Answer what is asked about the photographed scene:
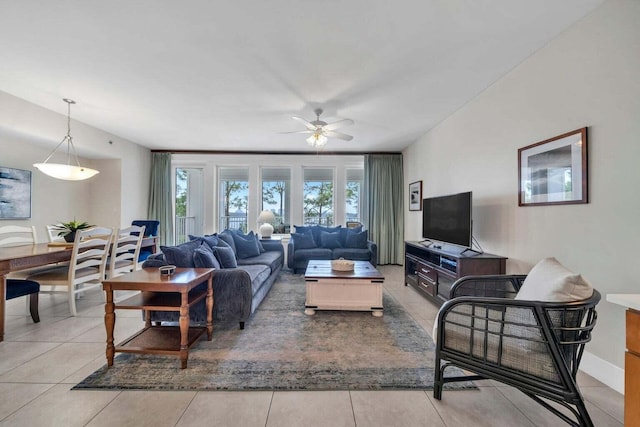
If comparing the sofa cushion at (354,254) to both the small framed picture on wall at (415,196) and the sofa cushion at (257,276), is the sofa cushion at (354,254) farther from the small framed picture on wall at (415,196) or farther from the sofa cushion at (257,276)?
the sofa cushion at (257,276)

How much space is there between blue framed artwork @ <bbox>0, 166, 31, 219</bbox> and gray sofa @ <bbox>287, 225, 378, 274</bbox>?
404 cm

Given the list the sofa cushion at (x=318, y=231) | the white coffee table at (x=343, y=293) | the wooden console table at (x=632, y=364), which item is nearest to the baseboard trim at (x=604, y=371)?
the wooden console table at (x=632, y=364)

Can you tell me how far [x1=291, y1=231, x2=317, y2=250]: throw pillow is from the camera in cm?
510

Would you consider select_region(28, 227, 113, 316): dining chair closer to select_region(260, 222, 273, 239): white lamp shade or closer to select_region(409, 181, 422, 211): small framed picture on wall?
select_region(260, 222, 273, 239): white lamp shade

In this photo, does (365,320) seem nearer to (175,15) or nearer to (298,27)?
(298,27)

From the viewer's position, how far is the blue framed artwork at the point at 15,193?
369cm

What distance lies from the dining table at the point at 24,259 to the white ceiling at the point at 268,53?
72.7 inches

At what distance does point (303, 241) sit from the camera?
16.9 feet

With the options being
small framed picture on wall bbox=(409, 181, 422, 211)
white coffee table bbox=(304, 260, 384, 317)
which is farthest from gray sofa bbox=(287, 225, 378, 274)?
white coffee table bbox=(304, 260, 384, 317)

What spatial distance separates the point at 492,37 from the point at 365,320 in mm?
2813

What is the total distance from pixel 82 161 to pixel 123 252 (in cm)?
264

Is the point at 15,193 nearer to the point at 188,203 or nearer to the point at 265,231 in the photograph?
the point at 188,203

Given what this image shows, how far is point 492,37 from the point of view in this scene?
211 centimetres

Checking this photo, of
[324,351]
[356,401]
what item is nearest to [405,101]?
[324,351]
